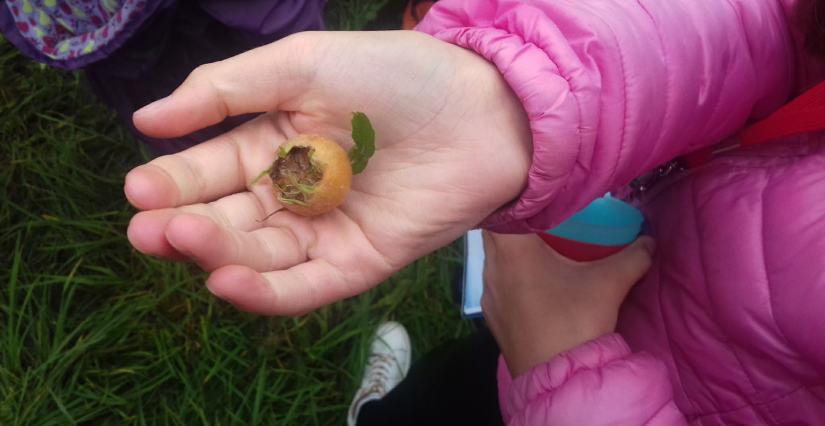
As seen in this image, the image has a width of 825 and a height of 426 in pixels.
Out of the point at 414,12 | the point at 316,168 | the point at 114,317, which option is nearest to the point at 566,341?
the point at 316,168

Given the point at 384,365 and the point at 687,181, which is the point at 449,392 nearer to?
the point at 384,365

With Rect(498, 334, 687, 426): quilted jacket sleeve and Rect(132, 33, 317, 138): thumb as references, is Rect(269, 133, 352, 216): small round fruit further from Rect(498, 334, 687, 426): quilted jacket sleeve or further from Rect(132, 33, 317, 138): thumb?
Rect(498, 334, 687, 426): quilted jacket sleeve

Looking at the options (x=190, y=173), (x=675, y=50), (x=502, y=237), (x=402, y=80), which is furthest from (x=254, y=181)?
(x=675, y=50)

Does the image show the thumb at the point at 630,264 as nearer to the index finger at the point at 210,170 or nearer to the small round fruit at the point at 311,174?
the small round fruit at the point at 311,174

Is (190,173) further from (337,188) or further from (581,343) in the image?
(581,343)

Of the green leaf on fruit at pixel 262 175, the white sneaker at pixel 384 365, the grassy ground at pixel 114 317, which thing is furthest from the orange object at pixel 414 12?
the green leaf on fruit at pixel 262 175
